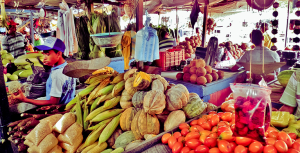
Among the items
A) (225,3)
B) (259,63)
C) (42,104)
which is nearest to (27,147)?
(42,104)

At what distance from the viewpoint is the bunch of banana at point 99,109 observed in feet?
6.03

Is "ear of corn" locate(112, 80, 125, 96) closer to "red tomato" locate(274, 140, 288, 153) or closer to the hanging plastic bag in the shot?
the hanging plastic bag

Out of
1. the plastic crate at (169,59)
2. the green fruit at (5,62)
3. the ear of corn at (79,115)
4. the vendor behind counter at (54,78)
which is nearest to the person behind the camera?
the ear of corn at (79,115)

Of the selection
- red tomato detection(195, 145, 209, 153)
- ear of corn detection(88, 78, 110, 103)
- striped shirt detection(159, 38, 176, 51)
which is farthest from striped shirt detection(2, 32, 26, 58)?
red tomato detection(195, 145, 209, 153)

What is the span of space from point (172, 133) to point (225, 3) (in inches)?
228

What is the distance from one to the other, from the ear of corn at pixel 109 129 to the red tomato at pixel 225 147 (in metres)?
1.07

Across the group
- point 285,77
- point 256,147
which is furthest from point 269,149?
point 285,77

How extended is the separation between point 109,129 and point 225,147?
1.13 m

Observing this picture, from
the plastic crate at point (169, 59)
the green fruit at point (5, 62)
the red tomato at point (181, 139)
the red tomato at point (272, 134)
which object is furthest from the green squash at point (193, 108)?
the green fruit at point (5, 62)

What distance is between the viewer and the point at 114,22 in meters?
5.14

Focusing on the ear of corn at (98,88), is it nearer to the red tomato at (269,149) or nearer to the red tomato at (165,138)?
the red tomato at (165,138)

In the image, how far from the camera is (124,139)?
5.70 feet

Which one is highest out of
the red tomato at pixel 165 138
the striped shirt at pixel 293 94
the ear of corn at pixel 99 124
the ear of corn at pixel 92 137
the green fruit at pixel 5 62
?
the green fruit at pixel 5 62

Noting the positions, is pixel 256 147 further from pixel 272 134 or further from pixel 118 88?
pixel 118 88
